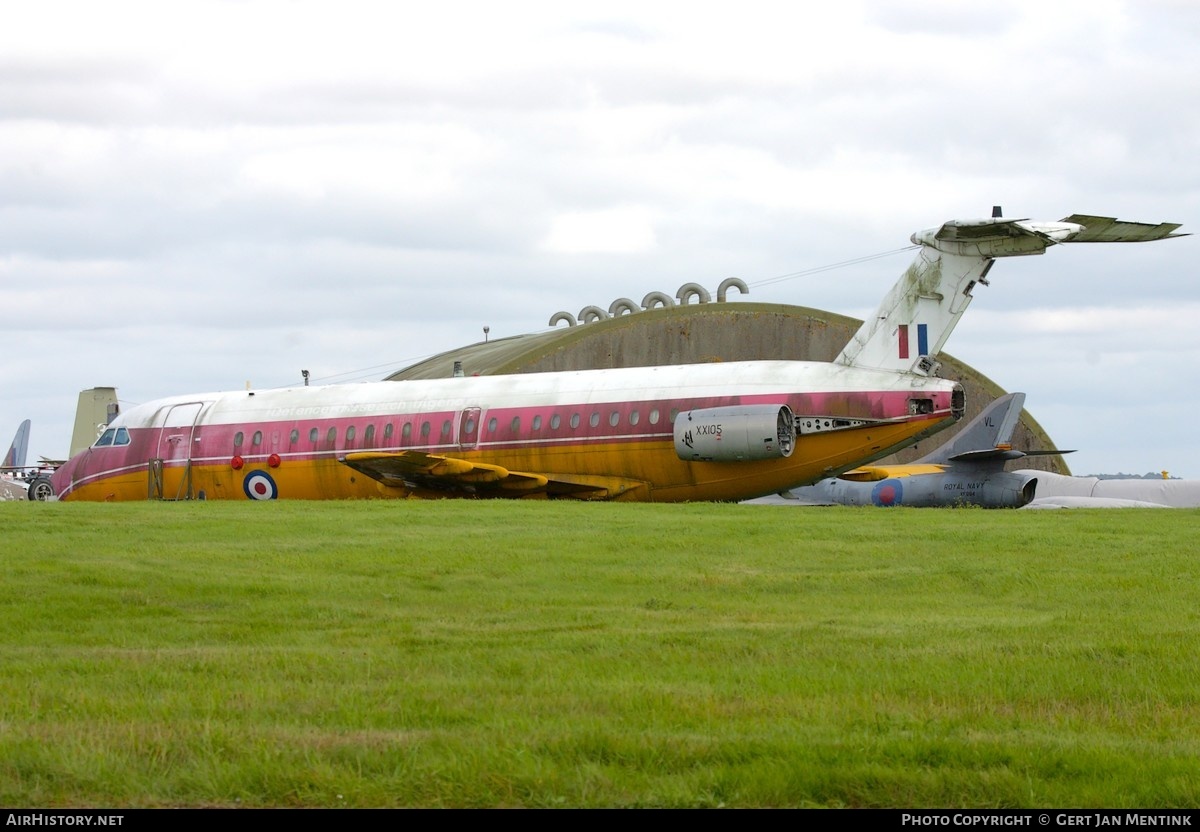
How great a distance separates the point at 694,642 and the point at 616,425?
60.2 ft

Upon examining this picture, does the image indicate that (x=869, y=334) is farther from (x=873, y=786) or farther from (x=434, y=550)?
(x=873, y=786)

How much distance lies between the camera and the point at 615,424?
29.9m

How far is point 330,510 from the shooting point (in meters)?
24.7

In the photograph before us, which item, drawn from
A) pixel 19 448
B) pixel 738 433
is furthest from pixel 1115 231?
pixel 19 448

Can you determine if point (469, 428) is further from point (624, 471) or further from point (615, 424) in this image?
point (624, 471)

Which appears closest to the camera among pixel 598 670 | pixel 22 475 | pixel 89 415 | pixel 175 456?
pixel 598 670

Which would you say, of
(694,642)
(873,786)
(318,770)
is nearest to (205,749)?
(318,770)

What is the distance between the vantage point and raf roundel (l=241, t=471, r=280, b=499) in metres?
33.9

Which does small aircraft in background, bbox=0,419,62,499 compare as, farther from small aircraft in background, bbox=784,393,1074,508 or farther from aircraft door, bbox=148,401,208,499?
small aircraft in background, bbox=784,393,1074,508

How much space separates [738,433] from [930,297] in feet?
15.8

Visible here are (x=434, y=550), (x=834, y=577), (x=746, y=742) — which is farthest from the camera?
(x=434, y=550)

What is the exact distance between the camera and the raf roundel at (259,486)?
33938mm

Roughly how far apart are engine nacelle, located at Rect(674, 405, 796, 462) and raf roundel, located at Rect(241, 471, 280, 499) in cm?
1077
